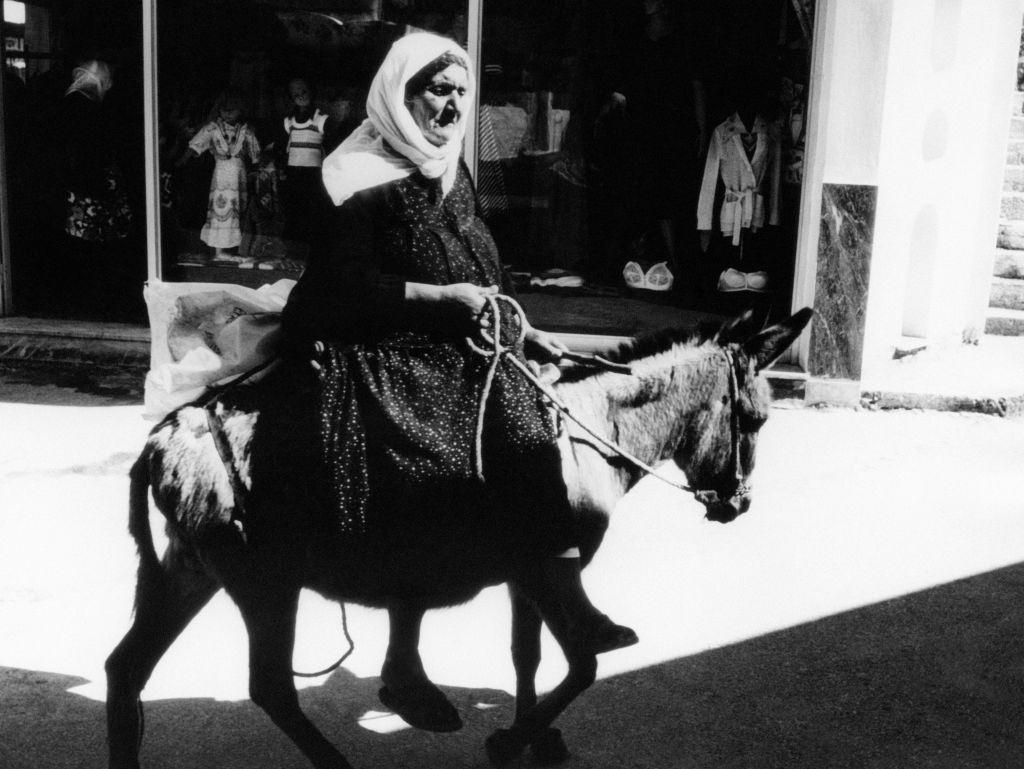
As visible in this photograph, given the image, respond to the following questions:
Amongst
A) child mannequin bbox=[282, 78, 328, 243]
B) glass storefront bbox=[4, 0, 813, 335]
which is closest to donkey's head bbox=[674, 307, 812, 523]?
glass storefront bbox=[4, 0, 813, 335]

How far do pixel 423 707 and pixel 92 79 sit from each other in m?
7.24

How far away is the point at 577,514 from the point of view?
10.5 ft

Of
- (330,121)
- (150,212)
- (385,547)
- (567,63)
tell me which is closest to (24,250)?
(150,212)

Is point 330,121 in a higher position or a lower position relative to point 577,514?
higher

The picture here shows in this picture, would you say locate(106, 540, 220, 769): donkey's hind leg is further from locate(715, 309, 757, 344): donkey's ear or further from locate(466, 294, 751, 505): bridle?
locate(715, 309, 757, 344): donkey's ear

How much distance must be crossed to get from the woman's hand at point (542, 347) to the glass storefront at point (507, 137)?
529 centimetres

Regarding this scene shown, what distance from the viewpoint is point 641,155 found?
8859mm

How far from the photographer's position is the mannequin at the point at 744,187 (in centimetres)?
857

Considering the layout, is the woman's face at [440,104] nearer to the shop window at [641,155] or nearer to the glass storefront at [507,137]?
the glass storefront at [507,137]

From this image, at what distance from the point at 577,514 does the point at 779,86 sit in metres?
6.11

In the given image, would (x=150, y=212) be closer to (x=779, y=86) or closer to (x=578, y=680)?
(x=779, y=86)

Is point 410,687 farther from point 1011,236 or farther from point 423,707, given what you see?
point 1011,236

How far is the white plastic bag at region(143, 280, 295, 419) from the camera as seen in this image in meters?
3.10

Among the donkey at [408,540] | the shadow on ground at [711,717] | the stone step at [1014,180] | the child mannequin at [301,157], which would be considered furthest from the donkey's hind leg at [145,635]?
the stone step at [1014,180]
